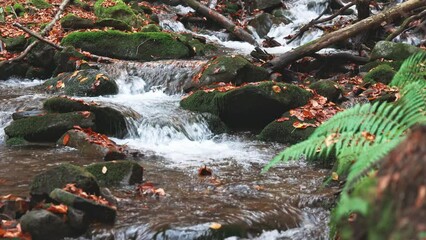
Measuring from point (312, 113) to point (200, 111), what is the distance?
2.17 meters

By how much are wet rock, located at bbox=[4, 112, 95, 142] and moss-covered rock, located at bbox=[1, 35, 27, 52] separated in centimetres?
673

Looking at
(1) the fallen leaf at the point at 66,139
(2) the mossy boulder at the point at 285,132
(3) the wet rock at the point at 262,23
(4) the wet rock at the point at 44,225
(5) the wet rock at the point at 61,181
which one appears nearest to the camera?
(4) the wet rock at the point at 44,225

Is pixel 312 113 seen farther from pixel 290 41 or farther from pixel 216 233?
pixel 290 41

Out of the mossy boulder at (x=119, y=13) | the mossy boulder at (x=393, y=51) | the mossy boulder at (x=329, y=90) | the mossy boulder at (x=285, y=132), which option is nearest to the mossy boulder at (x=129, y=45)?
the mossy boulder at (x=119, y=13)

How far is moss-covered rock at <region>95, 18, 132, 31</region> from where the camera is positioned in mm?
15344

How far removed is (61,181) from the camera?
4.64 metres

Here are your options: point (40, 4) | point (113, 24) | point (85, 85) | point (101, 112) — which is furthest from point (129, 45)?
point (40, 4)

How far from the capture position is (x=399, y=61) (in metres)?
10.7

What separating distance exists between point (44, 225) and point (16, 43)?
11176 millimetres

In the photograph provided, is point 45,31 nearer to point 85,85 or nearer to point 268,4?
point 85,85

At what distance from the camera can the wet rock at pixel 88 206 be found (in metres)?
4.19

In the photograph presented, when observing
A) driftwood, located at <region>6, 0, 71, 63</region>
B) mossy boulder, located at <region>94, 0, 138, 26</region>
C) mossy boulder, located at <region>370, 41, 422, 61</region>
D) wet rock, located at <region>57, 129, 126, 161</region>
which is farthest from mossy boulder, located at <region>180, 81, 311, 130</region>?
mossy boulder, located at <region>94, 0, 138, 26</region>

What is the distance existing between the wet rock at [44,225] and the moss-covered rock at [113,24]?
39.7ft

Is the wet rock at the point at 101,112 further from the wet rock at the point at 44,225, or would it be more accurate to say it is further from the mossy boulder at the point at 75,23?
the mossy boulder at the point at 75,23
